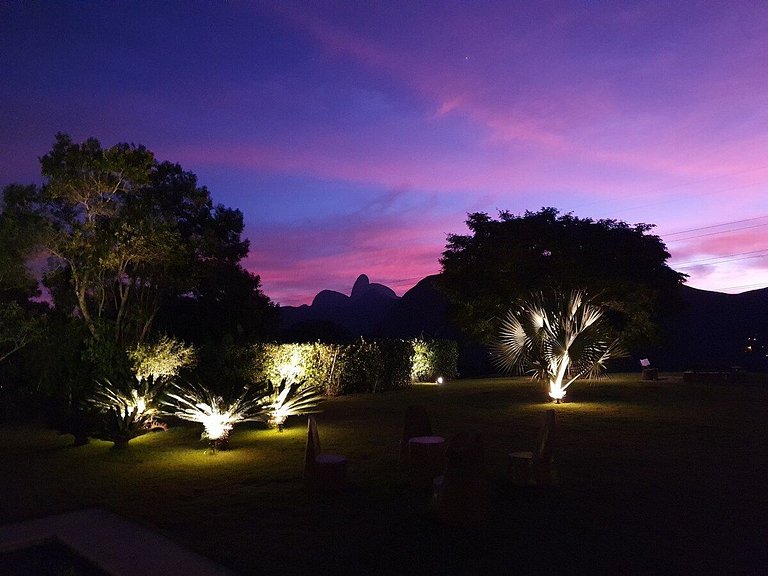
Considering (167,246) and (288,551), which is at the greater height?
(167,246)

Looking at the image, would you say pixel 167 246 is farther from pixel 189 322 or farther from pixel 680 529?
pixel 189 322

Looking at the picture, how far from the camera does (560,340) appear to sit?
16750mm

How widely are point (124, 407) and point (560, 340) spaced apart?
1131 cm

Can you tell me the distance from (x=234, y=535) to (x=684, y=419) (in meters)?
10.7

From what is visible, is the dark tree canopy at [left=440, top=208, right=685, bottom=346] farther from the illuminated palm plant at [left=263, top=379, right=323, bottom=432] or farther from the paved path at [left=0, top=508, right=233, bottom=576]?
the paved path at [left=0, top=508, right=233, bottom=576]

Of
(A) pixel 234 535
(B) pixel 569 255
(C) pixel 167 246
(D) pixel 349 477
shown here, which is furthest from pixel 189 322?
(A) pixel 234 535

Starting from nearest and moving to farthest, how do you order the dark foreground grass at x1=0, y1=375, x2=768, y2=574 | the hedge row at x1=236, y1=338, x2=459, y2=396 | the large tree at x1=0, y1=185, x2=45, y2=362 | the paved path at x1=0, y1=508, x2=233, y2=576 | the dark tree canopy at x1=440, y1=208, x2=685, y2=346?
the paved path at x1=0, y1=508, x2=233, y2=576 → the dark foreground grass at x1=0, y1=375, x2=768, y2=574 → the large tree at x1=0, y1=185, x2=45, y2=362 → the hedge row at x1=236, y1=338, x2=459, y2=396 → the dark tree canopy at x1=440, y1=208, x2=685, y2=346

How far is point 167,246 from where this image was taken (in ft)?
45.2

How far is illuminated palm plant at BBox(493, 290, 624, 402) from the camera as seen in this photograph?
1672cm

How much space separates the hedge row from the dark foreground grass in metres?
6.11

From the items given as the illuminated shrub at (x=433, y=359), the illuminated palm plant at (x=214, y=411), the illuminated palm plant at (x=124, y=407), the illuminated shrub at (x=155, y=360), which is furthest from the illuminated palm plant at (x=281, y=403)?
the illuminated shrub at (x=433, y=359)

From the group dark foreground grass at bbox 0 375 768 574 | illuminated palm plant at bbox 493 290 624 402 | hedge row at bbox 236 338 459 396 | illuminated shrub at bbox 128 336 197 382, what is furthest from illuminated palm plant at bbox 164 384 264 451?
illuminated palm plant at bbox 493 290 624 402

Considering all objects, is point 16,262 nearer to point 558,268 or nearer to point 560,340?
point 560,340

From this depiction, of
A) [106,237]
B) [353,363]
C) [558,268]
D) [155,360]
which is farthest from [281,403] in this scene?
[558,268]
